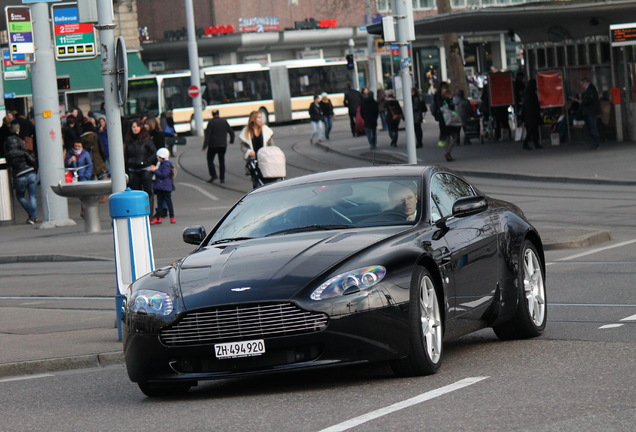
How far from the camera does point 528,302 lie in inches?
389

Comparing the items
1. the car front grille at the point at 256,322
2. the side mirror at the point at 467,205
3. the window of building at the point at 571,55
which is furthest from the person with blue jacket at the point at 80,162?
the car front grille at the point at 256,322

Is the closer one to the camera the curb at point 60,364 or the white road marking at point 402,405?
the white road marking at point 402,405

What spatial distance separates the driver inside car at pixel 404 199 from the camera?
9133mm

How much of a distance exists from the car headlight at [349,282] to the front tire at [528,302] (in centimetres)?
205

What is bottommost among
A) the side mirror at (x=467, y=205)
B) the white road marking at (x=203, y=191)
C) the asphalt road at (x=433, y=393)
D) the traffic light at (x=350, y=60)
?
the white road marking at (x=203, y=191)

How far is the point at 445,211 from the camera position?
9.48 metres

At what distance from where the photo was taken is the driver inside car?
913 cm

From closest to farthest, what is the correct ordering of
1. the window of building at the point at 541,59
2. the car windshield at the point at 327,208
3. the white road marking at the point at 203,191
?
the car windshield at the point at 327,208 < the white road marking at the point at 203,191 < the window of building at the point at 541,59

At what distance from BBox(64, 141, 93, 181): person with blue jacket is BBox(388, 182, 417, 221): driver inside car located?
62.4ft

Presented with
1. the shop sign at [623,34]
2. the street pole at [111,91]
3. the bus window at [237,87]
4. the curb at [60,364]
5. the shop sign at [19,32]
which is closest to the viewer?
the curb at [60,364]

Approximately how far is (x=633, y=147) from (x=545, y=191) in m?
7.68

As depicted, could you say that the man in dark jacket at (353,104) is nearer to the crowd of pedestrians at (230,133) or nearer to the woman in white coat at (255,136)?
the crowd of pedestrians at (230,133)

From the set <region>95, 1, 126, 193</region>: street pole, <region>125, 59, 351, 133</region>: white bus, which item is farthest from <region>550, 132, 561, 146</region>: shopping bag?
<region>125, 59, 351, 133</region>: white bus

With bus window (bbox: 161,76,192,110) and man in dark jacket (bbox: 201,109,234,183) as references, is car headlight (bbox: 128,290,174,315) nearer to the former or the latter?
man in dark jacket (bbox: 201,109,234,183)
